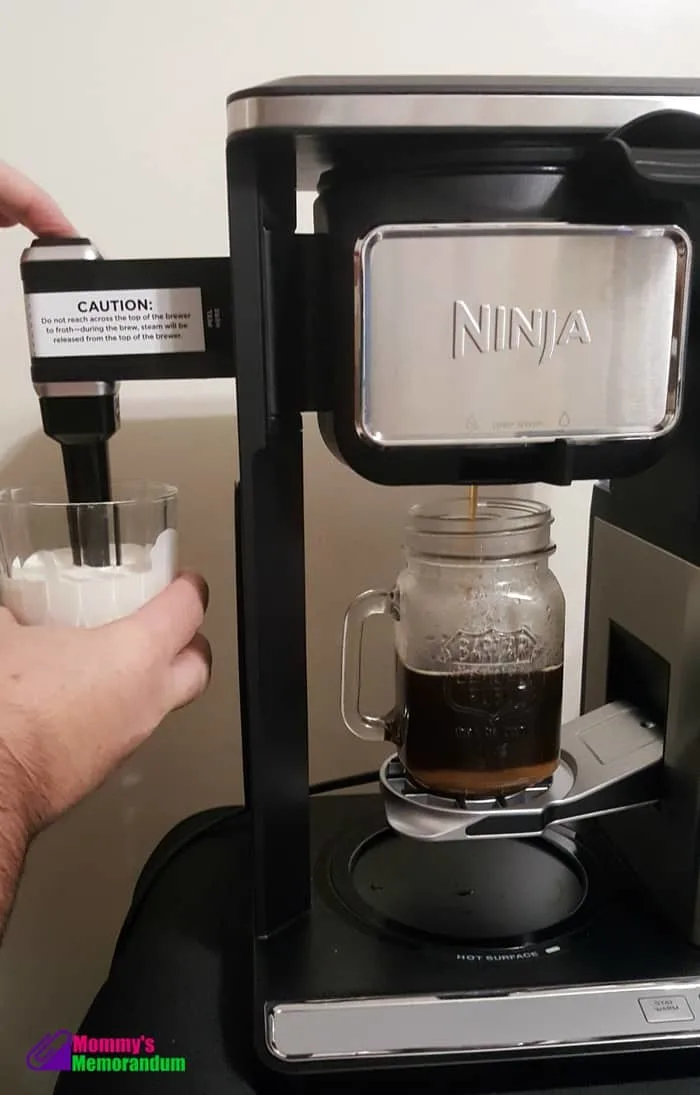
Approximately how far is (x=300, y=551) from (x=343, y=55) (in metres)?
0.46

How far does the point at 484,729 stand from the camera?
0.56m

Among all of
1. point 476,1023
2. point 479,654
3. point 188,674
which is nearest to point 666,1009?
point 476,1023

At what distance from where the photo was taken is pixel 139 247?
776mm

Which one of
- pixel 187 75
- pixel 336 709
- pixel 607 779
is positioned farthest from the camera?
pixel 336 709

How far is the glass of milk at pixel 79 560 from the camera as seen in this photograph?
0.56 metres

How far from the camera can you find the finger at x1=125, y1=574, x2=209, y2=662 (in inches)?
21.6

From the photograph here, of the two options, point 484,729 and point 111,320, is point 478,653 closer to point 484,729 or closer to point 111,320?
point 484,729

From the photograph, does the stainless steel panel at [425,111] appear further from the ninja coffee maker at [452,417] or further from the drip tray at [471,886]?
the drip tray at [471,886]

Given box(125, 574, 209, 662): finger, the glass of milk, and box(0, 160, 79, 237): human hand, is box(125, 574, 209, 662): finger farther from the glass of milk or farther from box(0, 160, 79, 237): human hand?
box(0, 160, 79, 237): human hand

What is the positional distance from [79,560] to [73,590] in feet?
0.09

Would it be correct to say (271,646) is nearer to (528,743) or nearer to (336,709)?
(528,743)

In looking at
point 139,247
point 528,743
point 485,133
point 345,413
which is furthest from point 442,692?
point 139,247

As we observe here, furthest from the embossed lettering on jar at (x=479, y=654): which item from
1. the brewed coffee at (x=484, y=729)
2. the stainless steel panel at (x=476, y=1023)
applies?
the stainless steel panel at (x=476, y=1023)

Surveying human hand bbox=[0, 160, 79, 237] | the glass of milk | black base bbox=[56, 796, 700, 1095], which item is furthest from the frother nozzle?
black base bbox=[56, 796, 700, 1095]
